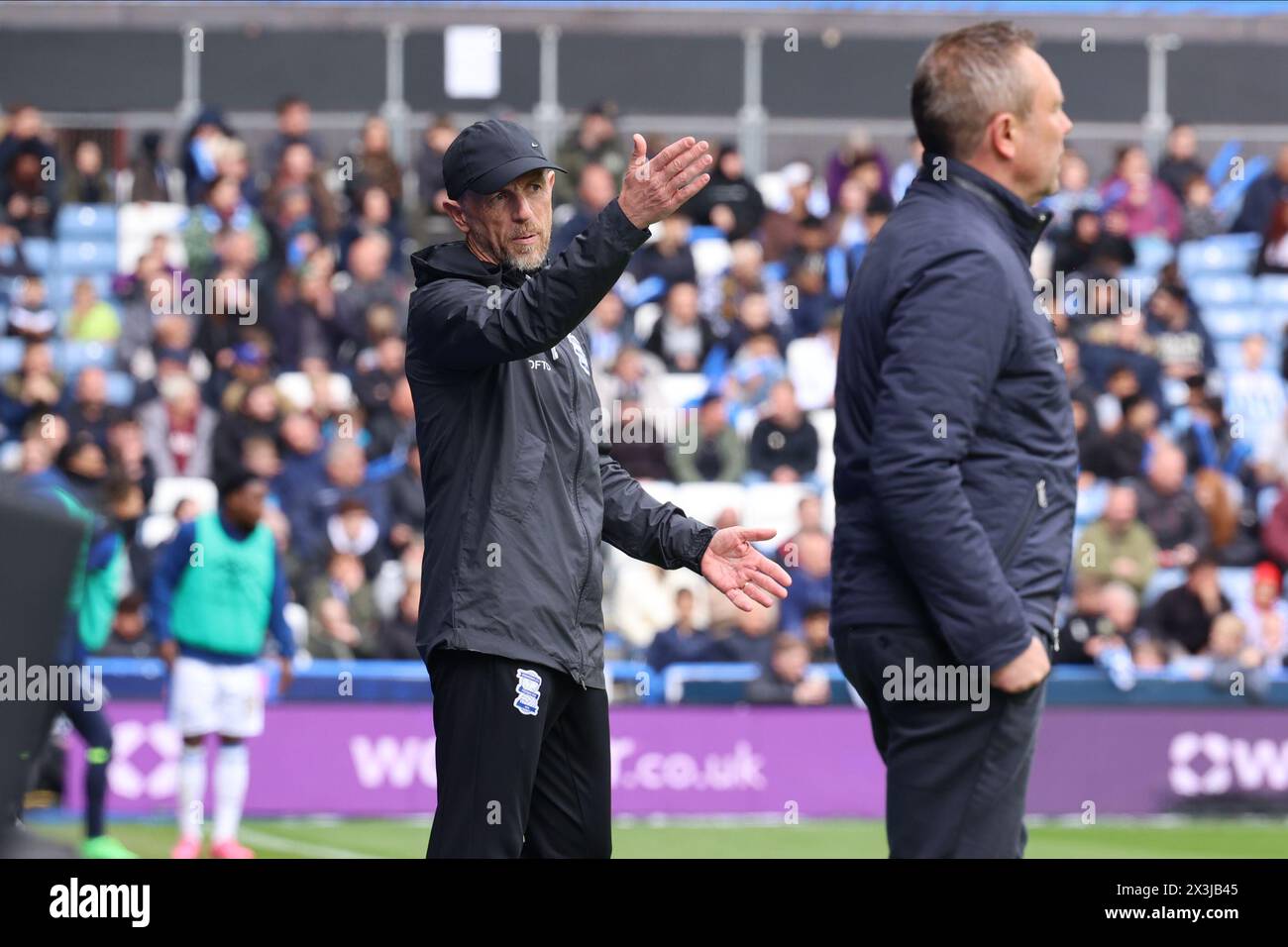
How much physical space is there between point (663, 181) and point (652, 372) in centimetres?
1122

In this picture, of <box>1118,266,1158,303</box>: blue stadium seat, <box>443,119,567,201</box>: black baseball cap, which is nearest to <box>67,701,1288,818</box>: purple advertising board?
<box>1118,266,1158,303</box>: blue stadium seat

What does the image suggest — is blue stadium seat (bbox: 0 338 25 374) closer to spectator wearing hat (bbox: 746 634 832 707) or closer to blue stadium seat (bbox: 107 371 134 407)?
blue stadium seat (bbox: 107 371 134 407)

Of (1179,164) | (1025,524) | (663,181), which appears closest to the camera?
(1025,524)

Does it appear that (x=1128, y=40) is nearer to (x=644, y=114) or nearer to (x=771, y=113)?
(x=771, y=113)

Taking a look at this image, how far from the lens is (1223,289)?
64.7ft

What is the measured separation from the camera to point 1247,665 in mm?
13859

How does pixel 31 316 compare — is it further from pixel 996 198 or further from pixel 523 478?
pixel 996 198

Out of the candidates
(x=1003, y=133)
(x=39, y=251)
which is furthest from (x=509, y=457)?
(x=39, y=251)

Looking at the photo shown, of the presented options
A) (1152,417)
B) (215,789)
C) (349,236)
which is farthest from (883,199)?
(215,789)

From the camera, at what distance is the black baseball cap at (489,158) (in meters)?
5.20

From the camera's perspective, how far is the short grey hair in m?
4.60

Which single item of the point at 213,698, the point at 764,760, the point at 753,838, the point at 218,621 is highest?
the point at 218,621

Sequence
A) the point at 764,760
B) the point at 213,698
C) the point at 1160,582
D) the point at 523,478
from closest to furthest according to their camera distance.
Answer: the point at 523,478
the point at 213,698
the point at 764,760
the point at 1160,582

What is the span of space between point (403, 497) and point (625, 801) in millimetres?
2993
